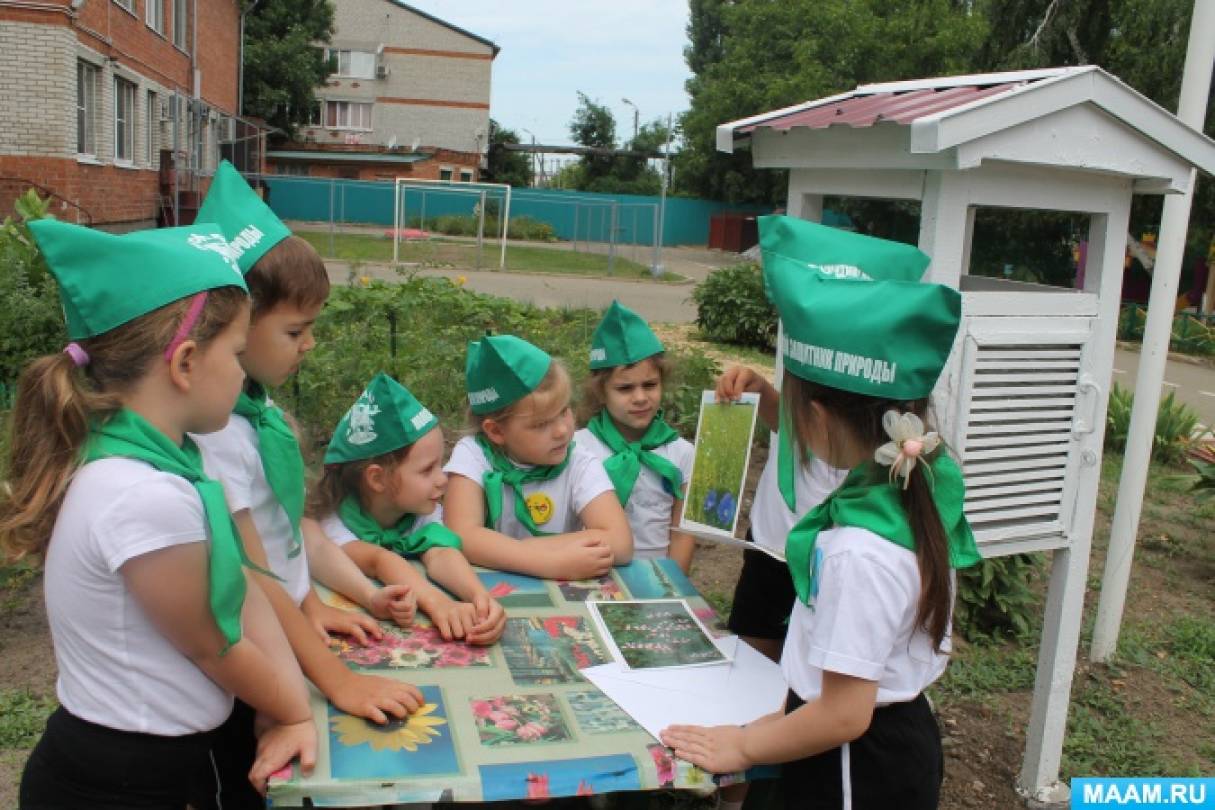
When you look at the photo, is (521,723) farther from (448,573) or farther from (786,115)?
(786,115)

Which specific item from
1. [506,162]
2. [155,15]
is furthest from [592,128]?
[155,15]

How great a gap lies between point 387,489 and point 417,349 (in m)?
3.22

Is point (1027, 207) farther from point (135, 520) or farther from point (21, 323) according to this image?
point (21, 323)

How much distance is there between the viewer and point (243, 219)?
2047 mm

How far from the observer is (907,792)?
183 centimetres

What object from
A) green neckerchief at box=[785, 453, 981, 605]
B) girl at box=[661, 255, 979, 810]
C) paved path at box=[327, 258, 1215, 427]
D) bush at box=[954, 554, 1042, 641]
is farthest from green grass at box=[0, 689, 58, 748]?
paved path at box=[327, 258, 1215, 427]

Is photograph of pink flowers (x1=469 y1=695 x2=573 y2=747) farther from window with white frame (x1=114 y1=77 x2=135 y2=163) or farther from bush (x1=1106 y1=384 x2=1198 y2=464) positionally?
window with white frame (x1=114 y1=77 x2=135 y2=163)

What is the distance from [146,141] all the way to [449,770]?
2067 centimetres

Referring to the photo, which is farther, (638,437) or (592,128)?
(592,128)

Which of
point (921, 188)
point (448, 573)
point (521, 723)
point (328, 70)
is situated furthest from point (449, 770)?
point (328, 70)

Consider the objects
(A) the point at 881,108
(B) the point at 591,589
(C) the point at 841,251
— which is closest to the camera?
(C) the point at 841,251

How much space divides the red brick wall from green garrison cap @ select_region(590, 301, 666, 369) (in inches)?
515

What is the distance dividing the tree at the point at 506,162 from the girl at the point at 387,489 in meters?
47.4

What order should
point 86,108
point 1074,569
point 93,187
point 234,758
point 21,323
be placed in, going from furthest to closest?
point 86,108, point 93,187, point 21,323, point 1074,569, point 234,758
